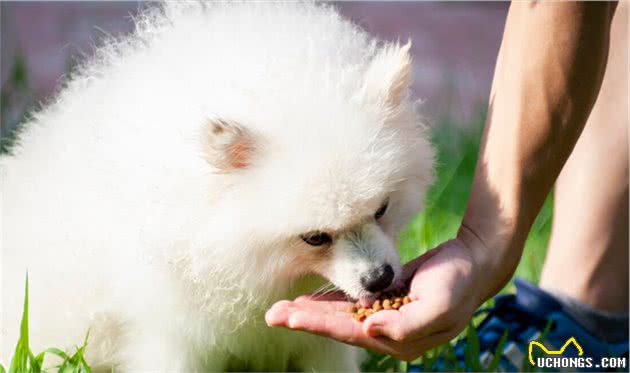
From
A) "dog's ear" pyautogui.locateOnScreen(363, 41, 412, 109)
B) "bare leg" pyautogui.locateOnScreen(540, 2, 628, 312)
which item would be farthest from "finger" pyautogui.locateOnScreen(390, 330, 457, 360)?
"bare leg" pyautogui.locateOnScreen(540, 2, 628, 312)

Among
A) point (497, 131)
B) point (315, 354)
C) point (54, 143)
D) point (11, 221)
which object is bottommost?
point (315, 354)

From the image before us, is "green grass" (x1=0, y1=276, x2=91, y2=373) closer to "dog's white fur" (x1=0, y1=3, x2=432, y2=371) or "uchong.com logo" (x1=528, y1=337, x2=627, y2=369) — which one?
"dog's white fur" (x1=0, y1=3, x2=432, y2=371)

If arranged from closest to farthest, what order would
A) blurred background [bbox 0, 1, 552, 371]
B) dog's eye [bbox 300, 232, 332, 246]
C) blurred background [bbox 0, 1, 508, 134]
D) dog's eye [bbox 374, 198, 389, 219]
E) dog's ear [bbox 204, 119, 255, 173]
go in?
dog's ear [bbox 204, 119, 255, 173] → dog's eye [bbox 300, 232, 332, 246] → dog's eye [bbox 374, 198, 389, 219] → blurred background [bbox 0, 1, 552, 371] → blurred background [bbox 0, 1, 508, 134]

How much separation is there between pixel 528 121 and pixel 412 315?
699 mm

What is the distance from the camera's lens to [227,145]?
251 centimetres

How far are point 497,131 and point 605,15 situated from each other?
0.44 meters

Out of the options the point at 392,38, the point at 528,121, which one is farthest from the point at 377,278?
the point at 392,38

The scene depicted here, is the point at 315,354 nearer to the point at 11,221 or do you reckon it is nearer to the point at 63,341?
the point at 63,341

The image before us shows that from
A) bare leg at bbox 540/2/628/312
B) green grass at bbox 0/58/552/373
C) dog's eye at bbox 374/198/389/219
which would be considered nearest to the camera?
dog's eye at bbox 374/198/389/219

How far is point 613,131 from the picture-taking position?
371 cm

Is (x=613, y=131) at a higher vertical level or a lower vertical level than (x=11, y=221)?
higher

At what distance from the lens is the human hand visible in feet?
8.36

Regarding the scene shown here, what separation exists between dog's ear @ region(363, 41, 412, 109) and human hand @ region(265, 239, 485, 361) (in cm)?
46

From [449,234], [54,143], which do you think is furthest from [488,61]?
[54,143]
